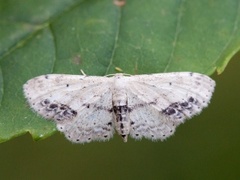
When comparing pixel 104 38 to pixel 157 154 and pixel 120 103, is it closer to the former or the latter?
pixel 120 103

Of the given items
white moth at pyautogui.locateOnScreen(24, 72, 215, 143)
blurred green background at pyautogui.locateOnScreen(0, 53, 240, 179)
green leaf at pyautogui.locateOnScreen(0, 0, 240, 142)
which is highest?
green leaf at pyautogui.locateOnScreen(0, 0, 240, 142)

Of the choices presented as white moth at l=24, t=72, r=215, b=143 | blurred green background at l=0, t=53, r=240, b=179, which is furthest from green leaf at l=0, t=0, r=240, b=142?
blurred green background at l=0, t=53, r=240, b=179

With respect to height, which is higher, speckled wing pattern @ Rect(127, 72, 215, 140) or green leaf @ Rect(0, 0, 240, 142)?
green leaf @ Rect(0, 0, 240, 142)

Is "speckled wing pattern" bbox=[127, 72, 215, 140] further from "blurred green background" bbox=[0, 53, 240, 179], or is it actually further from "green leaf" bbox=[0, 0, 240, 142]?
"blurred green background" bbox=[0, 53, 240, 179]

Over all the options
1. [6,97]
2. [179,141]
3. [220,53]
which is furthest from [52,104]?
[179,141]

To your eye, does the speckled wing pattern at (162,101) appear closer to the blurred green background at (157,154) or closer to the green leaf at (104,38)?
the green leaf at (104,38)

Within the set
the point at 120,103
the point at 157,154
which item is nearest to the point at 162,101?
the point at 120,103

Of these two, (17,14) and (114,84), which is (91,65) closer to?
(114,84)

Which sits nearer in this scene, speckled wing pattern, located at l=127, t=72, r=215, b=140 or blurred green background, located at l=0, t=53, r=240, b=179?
speckled wing pattern, located at l=127, t=72, r=215, b=140
